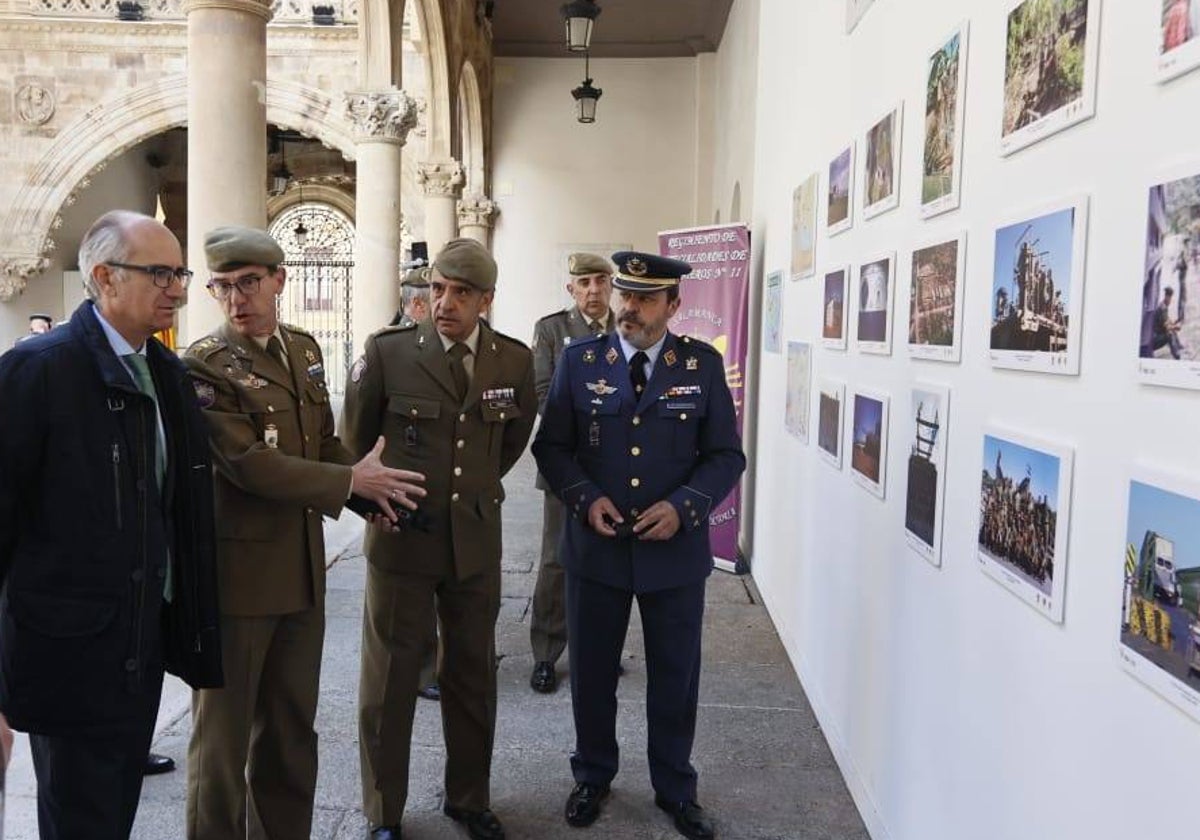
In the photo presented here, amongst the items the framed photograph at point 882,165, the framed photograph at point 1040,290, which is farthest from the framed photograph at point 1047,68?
the framed photograph at point 882,165

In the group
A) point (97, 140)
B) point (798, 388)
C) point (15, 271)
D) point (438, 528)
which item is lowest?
point (438, 528)

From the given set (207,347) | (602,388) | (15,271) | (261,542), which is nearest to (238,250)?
(207,347)

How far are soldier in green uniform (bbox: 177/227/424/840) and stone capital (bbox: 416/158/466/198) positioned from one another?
9470 mm

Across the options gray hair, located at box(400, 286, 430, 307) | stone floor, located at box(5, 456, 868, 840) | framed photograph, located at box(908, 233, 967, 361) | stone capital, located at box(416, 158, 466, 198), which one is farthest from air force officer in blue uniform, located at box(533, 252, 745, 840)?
stone capital, located at box(416, 158, 466, 198)

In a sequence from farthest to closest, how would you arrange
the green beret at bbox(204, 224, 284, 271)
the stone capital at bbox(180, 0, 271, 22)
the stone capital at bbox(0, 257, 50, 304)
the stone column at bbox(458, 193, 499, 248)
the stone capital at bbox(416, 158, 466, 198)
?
the stone capital at bbox(0, 257, 50, 304) < the stone column at bbox(458, 193, 499, 248) < the stone capital at bbox(416, 158, 466, 198) < the stone capital at bbox(180, 0, 271, 22) < the green beret at bbox(204, 224, 284, 271)

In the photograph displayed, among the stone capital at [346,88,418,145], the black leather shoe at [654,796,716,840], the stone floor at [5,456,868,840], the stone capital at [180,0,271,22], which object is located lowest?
the stone floor at [5,456,868,840]

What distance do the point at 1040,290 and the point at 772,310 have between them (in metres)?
3.70

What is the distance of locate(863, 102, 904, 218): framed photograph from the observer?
286cm

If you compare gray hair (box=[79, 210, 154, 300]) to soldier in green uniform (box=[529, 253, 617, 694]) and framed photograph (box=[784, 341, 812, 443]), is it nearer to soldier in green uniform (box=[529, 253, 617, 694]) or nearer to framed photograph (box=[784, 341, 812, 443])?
soldier in green uniform (box=[529, 253, 617, 694])

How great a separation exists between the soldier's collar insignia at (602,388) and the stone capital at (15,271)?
14861 millimetres

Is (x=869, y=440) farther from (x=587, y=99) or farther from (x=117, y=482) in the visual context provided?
(x=587, y=99)

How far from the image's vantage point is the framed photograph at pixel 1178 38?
1323 millimetres

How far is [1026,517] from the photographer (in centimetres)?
187

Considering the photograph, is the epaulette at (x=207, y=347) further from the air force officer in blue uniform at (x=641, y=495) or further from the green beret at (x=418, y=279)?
the green beret at (x=418, y=279)
